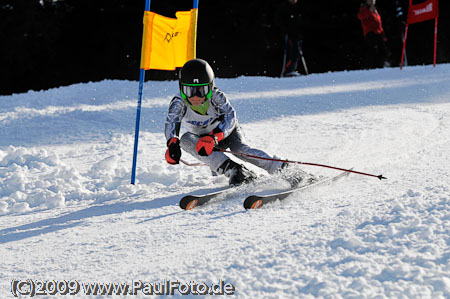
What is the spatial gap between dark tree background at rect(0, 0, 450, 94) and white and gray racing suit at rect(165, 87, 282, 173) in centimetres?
1266

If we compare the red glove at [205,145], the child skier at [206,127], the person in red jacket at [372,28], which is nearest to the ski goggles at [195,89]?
the child skier at [206,127]

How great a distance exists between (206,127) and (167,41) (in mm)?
911

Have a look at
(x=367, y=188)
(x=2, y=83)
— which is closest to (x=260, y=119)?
(x=367, y=188)

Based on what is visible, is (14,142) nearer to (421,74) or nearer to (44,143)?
(44,143)

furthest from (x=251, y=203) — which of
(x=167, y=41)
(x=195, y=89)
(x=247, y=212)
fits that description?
(x=167, y=41)

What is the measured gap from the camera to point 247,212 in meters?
3.55

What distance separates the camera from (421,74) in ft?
32.2

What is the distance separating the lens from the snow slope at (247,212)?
2.48 meters

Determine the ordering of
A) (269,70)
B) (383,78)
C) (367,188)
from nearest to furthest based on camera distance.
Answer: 1. (367,188)
2. (383,78)
3. (269,70)

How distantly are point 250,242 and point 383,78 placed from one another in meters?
7.65

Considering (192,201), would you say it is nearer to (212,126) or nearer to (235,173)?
(235,173)

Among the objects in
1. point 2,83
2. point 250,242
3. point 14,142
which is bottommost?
point 2,83

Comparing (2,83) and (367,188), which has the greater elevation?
(367,188)

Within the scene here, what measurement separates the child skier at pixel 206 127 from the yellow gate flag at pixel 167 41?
0.59 metres
